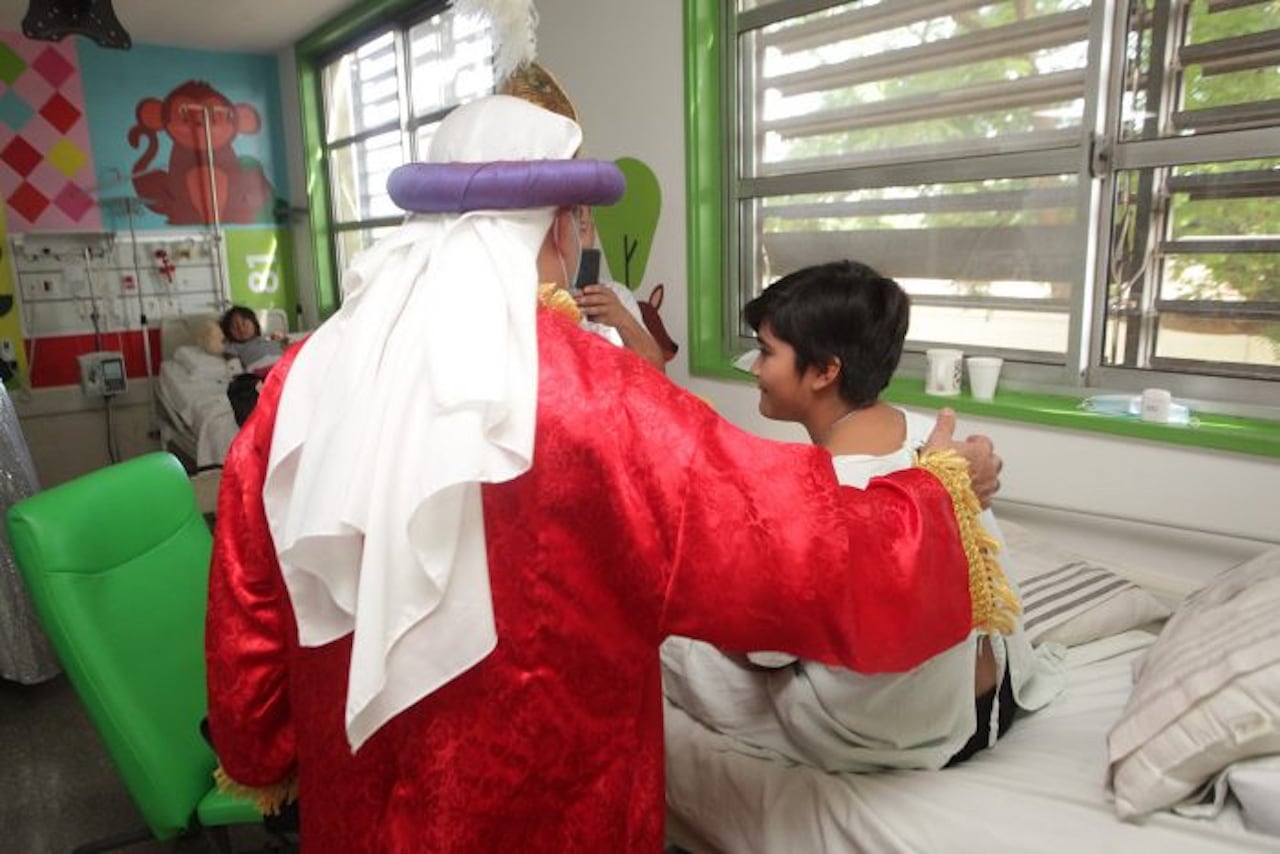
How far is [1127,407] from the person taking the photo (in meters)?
1.95

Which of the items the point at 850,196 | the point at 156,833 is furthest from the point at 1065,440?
the point at 156,833

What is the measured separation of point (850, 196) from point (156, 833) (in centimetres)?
229

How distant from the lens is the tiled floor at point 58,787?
1955 millimetres

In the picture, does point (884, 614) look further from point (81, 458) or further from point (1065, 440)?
point (81, 458)

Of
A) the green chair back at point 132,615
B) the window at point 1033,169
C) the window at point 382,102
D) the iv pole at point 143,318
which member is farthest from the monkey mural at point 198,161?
the green chair back at point 132,615

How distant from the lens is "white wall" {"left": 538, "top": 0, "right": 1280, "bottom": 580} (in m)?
1.76

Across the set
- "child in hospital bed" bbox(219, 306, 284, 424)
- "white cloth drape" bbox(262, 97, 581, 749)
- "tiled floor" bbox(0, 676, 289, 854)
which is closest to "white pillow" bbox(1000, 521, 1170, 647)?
"white cloth drape" bbox(262, 97, 581, 749)

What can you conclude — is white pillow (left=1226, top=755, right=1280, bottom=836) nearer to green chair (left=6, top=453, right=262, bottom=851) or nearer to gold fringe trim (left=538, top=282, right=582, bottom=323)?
gold fringe trim (left=538, top=282, right=582, bottom=323)

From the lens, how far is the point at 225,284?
5.66 metres

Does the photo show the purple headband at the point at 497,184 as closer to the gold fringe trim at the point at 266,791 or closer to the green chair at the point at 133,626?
the gold fringe trim at the point at 266,791

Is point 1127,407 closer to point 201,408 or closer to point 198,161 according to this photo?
point 201,408

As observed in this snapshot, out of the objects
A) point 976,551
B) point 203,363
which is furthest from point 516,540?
point 203,363

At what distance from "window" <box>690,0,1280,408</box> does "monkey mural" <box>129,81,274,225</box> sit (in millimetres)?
4041

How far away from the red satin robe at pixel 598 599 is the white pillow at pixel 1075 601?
843 mm
